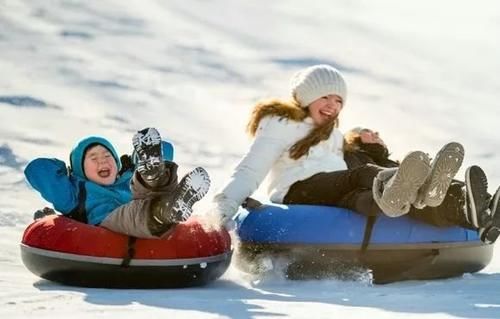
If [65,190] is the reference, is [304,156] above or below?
above

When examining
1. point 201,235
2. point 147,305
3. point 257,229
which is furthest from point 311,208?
point 147,305

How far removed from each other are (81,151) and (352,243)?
65.3 inches

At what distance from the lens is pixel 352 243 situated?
486 centimetres

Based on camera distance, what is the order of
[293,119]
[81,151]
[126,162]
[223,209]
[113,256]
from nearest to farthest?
[113,256] → [81,151] → [223,209] → [126,162] → [293,119]

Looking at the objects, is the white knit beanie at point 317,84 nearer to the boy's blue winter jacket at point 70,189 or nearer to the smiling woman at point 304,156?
the smiling woman at point 304,156

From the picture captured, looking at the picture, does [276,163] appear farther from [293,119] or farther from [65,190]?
[65,190]

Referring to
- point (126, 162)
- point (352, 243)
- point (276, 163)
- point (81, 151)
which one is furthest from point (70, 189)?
point (352, 243)

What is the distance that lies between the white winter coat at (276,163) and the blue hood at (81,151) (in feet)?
2.42

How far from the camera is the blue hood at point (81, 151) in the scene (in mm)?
4930

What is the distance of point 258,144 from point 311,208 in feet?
1.85

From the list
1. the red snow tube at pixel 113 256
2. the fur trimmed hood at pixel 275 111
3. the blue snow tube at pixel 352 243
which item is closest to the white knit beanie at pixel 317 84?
the fur trimmed hood at pixel 275 111

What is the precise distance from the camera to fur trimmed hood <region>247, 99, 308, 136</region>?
538 centimetres

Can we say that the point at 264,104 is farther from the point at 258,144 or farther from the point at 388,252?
the point at 388,252

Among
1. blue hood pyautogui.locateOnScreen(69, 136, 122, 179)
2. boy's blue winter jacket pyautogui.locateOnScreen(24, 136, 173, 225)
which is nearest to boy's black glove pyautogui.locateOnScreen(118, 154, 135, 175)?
blue hood pyautogui.locateOnScreen(69, 136, 122, 179)
